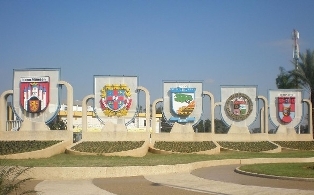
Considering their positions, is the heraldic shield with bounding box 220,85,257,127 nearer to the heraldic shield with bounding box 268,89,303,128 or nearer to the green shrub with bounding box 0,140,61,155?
the heraldic shield with bounding box 268,89,303,128

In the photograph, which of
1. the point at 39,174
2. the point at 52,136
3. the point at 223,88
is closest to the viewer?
the point at 39,174

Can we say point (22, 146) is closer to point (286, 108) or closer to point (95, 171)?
point (95, 171)

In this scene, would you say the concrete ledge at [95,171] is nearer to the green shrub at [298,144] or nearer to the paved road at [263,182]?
the paved road at [263,182]

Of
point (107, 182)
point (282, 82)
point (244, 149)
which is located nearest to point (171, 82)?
point (244, 149)

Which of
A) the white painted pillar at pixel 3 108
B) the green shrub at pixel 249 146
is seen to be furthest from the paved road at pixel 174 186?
the white painted pillar at pixel 3 108

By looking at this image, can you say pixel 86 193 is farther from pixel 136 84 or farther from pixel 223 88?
pixel 223 88

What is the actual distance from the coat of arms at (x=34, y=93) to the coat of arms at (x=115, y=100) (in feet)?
14.9

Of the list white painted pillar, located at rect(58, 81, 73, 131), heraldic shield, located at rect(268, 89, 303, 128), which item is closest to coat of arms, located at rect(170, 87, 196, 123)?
white painted pillar, located at rect(58, 81, 73, 131)

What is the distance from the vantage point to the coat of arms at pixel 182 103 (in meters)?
39.8

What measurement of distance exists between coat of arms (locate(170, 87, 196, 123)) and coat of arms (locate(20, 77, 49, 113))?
35.0 ft

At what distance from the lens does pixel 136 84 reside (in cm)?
3825

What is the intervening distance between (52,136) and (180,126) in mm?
10792

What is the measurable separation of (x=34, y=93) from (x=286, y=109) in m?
23.2

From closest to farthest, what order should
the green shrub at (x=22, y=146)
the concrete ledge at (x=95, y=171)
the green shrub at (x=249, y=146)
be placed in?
the concrete ledge at (x=95, y=171), the green shrub at (x=22, y=146), the green shrub at (x=249, y=146)
